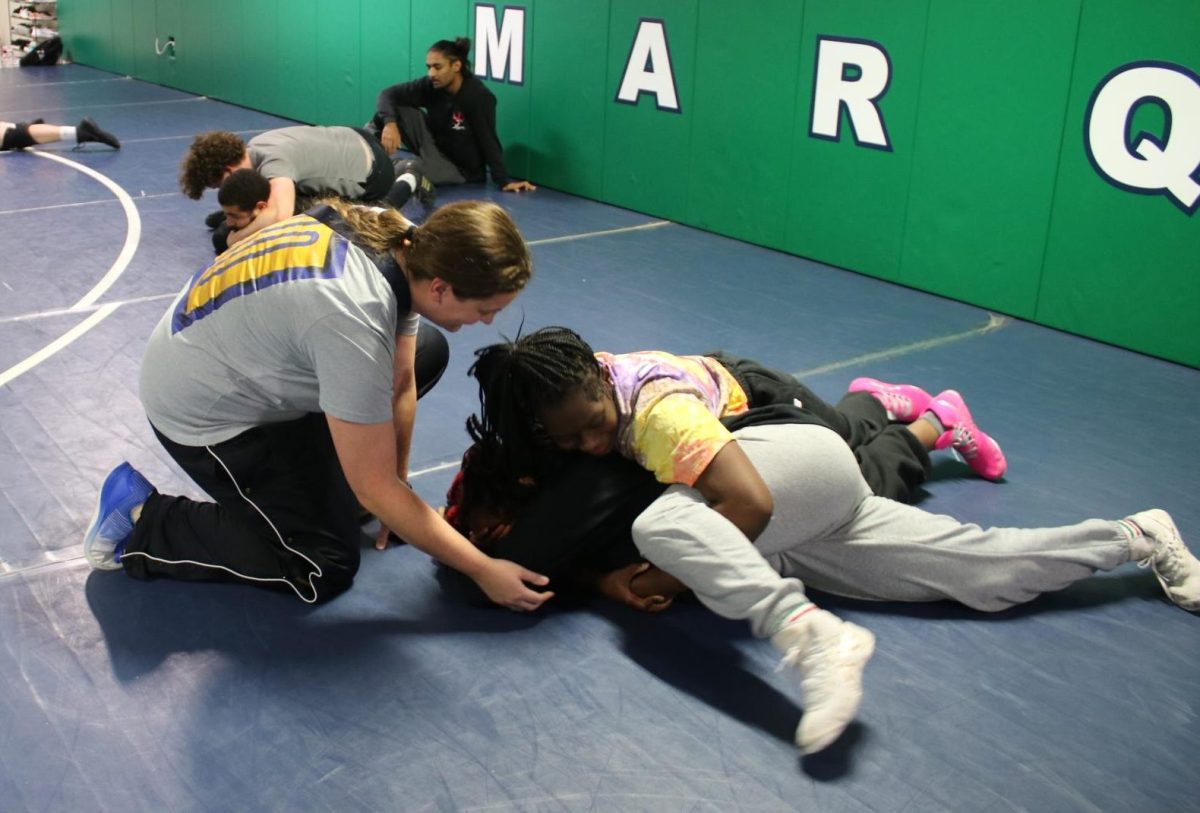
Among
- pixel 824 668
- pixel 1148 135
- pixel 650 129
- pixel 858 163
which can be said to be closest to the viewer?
pixel 824 668

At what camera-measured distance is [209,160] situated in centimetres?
488

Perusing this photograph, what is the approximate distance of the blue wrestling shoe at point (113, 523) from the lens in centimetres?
286

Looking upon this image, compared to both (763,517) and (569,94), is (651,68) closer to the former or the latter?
(569,94)

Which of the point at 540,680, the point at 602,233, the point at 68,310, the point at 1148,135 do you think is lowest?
the point at 540,680

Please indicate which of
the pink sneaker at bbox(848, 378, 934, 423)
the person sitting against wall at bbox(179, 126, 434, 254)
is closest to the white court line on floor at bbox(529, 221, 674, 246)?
the person sitting against wall at bbox(179, 126, 434, 254)

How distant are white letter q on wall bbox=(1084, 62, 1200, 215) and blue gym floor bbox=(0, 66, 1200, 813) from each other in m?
0.90

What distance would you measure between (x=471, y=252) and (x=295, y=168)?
3845 millimetres

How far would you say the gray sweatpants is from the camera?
2.69 metres

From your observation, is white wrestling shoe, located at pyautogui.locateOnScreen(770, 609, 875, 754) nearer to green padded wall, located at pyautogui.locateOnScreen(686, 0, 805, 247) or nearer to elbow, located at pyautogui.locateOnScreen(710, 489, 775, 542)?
elbow, located at pyautogui.locateOnScreen(710, 489, 775, 542)

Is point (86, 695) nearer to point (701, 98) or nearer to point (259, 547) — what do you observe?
point (259, 547)

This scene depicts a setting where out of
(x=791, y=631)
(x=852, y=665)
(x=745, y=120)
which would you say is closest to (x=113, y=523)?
(x=791, y=631)

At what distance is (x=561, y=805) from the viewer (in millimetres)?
2174

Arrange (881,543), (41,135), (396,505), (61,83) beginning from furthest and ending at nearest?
(61,83) < (41,135) < (881,543) < (396,505)

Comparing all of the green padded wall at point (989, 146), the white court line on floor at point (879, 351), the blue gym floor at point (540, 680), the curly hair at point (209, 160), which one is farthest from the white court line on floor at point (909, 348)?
the curly hair at point (209, 160)
